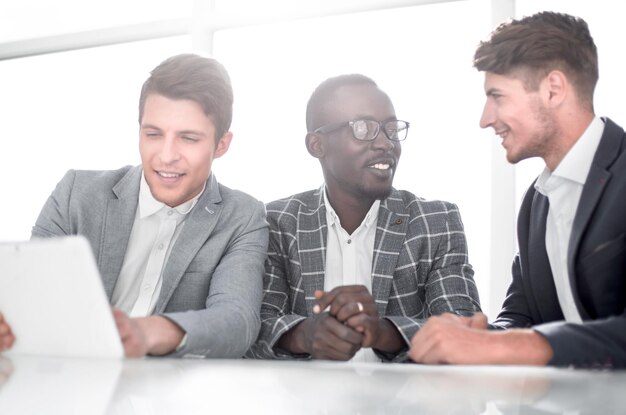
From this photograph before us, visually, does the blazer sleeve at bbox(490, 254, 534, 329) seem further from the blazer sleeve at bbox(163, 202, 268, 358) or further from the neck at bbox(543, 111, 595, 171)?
the blazer sleeve at bbox(163, 202, 268, 358)

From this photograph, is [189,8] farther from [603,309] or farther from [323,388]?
[323,388]

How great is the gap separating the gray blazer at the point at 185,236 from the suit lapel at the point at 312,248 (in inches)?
7.0

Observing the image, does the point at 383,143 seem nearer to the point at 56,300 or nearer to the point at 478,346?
the point at 478,346

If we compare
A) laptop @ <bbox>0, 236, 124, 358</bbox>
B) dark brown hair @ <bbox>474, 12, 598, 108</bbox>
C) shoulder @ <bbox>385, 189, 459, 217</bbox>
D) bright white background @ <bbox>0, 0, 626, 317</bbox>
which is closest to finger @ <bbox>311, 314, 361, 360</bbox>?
shoulder @ <bbox>385, 189, 459, 217</bbox>

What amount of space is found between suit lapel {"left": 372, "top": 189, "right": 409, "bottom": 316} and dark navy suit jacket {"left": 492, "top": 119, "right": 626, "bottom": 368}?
37cm

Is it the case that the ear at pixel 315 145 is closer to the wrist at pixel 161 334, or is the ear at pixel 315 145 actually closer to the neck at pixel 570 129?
the neck at pixel 570 129

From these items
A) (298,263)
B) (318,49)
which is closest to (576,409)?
(298,263)

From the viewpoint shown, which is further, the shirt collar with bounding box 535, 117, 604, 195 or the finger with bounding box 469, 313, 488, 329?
the shirt collar with bounding box 535, 117, 604, 195

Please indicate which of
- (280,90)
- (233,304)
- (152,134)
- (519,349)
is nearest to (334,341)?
(233,304)

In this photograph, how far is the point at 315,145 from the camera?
2674 millimetres

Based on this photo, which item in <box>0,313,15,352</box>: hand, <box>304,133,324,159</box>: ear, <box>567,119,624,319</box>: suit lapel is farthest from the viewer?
<box>304,133,324,159</box>: ear

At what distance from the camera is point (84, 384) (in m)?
0.69

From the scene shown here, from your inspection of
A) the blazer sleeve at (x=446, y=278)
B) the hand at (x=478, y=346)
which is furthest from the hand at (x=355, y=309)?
the hand at (x=478, y=346)

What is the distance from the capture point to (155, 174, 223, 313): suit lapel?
6.56 feet
